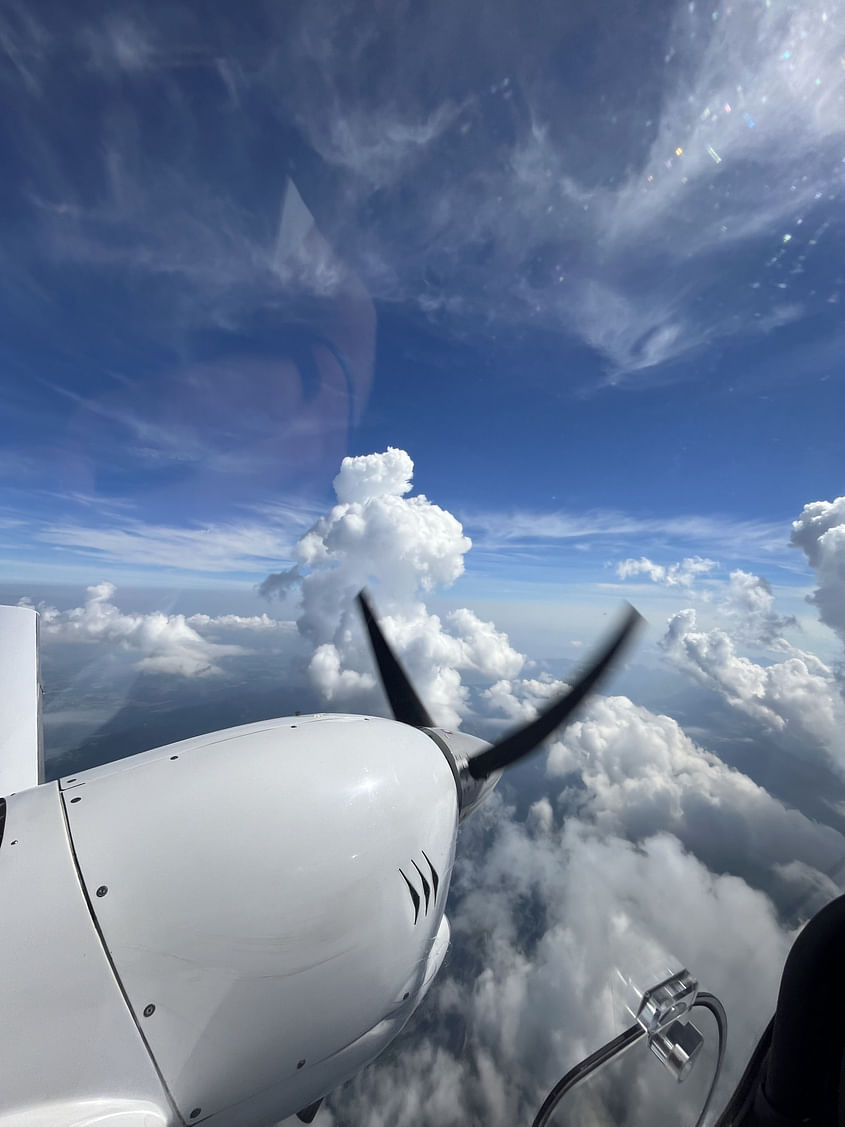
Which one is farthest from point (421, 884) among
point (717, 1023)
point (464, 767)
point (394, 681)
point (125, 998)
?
point (394, 681)

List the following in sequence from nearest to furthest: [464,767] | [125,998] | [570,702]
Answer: [125,998], [464,767], [570,702]

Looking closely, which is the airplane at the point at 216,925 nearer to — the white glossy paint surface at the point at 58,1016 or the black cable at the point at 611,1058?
the white glossy paint surface at the point at 58,1016

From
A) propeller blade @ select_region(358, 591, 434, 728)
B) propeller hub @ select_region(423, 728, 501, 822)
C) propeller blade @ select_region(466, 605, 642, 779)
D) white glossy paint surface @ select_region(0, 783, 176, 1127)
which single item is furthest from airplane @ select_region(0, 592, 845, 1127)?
propeller blade @ select_region(358, 591, 434, 728)

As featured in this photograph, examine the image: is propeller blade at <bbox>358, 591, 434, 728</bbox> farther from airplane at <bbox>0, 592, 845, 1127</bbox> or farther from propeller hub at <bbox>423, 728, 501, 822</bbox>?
airplane at <bbox>0, 592, 845, 1127</bbox>

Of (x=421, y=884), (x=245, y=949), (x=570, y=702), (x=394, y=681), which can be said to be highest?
(x=394, y=681)

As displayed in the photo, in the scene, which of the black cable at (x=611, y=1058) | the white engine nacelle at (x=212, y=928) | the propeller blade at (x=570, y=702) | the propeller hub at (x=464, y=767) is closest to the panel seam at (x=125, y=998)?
the white engine nacelle at (x=212, y=928)

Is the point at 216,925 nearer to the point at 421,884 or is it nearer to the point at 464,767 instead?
the point at 421,884
